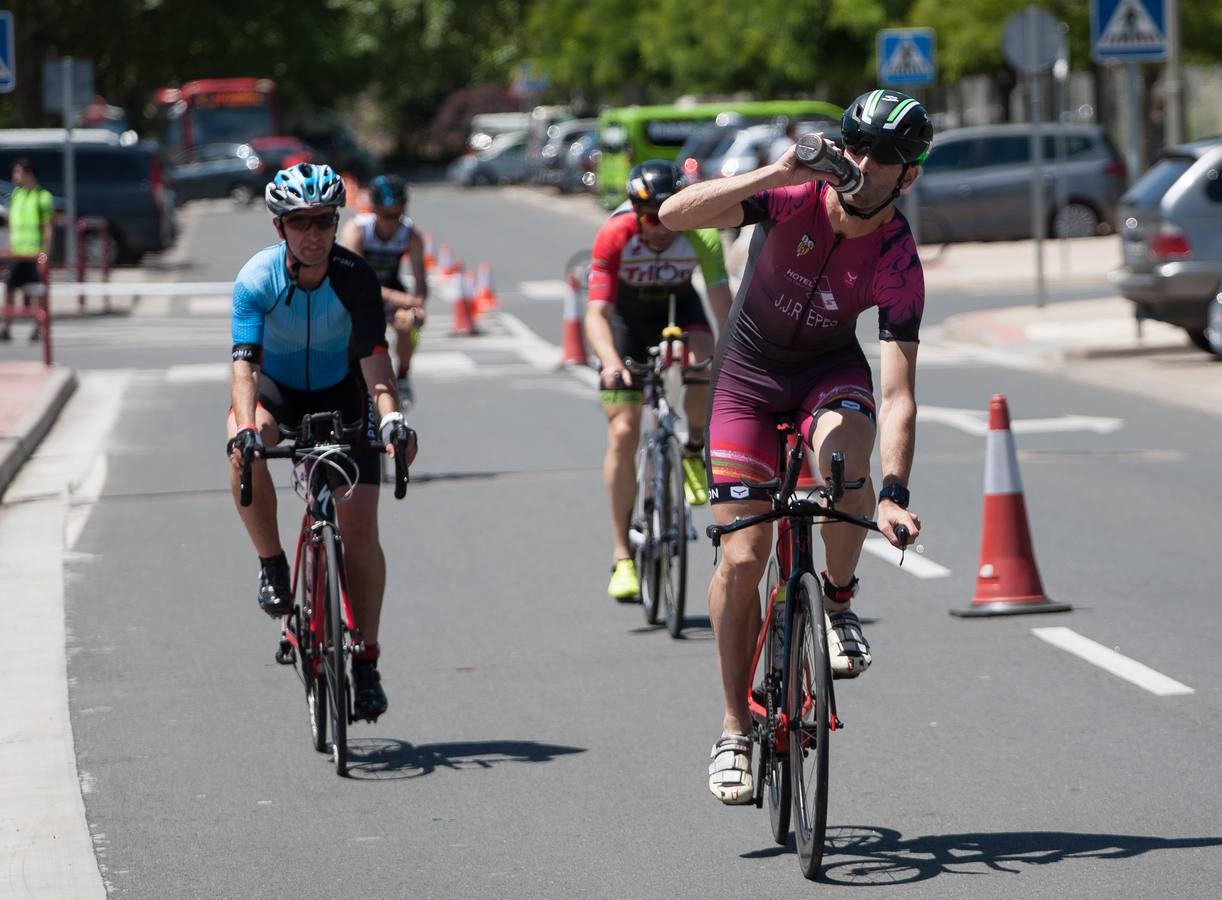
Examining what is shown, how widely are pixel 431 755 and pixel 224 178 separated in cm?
4960

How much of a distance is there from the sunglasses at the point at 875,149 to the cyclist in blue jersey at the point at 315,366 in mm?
1767

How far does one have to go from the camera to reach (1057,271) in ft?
89.5

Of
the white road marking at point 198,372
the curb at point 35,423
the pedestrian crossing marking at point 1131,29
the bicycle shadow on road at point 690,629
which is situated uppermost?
the pedestrian crossing marking at point 1131,29

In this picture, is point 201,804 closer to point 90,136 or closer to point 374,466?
point 374,466

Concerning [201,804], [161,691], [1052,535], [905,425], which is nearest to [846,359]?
[905,425]

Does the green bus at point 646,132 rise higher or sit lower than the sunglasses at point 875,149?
higher

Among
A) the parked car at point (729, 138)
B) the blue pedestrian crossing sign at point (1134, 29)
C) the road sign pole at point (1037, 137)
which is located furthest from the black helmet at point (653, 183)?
the parked car at point (729, 138)

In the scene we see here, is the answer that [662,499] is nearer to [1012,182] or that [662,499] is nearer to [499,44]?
[1012,182]

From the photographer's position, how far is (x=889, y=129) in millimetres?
5344

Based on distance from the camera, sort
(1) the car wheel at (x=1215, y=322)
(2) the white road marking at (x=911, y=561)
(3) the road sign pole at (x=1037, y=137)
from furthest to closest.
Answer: (3) the road sign pole at (x=1037, y=137)
(1) the car wheel at (x=1215, y=322)
(2) the white road marking at (x=911, y=561)

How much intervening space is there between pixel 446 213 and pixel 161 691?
42606 mm

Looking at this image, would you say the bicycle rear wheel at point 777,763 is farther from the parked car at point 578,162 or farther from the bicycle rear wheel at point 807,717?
the parked car at point 578,162

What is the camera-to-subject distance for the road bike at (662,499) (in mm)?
8797

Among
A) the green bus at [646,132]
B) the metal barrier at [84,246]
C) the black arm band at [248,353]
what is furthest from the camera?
the green bus at [646,132]
